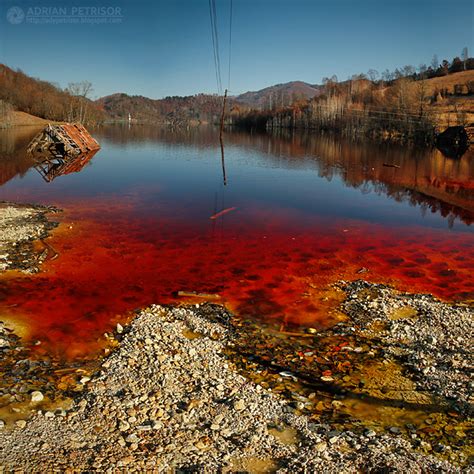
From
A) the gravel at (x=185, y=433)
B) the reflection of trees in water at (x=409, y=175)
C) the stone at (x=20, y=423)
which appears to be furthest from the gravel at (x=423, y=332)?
the reflection of trees in water at (x=409, y=175)

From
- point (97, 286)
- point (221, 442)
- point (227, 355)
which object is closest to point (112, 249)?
point (97, 286)

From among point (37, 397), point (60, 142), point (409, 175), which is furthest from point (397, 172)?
point (37, 397)

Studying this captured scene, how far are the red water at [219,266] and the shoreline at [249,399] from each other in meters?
1.01

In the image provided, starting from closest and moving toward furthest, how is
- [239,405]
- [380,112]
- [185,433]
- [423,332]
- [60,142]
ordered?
[185,433] < [239,405] < [423,332] < [60,142] < [380,112]

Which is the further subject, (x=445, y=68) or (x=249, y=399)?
(x=445, y=68)

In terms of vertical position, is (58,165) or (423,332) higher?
(58,165)

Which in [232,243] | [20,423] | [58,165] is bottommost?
[20,423]

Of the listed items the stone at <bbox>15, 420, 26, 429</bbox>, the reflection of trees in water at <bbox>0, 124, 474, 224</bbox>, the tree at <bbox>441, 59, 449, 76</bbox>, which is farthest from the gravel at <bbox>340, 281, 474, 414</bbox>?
the tree at <bbox>441, 59, 449, 76</bbox>

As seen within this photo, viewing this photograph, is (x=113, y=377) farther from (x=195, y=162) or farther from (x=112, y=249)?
(x=195, y=162)

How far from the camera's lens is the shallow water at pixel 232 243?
1165 cm

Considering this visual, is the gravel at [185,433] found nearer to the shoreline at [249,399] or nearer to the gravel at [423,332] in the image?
the shoreline at [249,399]

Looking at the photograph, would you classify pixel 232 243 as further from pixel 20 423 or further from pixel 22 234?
pixel 20 423

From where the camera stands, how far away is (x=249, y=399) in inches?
293

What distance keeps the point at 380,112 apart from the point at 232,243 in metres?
92.2
